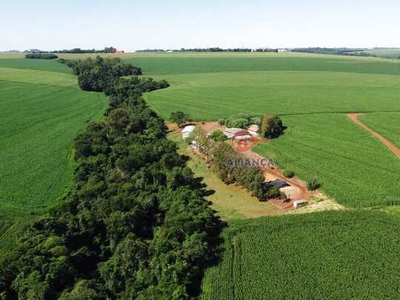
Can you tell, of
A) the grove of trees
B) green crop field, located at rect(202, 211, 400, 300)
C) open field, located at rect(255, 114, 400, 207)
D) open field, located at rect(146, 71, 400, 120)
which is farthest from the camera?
open field, located at rect(146, 71, 400, 120)

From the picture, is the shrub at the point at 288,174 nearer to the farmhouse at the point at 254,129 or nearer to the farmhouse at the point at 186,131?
the farmhouse at the point at 254,129

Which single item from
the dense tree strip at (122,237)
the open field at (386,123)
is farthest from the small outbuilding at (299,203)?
the open field at (386,123)

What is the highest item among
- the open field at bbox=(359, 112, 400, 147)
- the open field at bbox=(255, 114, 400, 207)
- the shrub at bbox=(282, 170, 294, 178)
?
the open field at bbox=(359, 112, 400, 147)

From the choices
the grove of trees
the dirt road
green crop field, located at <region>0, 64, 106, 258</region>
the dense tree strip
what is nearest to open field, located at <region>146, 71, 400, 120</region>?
the dirt road

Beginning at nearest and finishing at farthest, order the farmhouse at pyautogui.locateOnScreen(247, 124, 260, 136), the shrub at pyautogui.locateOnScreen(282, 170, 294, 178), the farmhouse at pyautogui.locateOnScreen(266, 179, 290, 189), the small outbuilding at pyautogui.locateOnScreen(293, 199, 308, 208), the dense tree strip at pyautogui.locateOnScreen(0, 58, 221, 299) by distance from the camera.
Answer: the dense tree strip at pyautogui.locateOnScreen(0, 58, 221, 299)
the small outbuilding at pyautogui.locateOnScreen(293, 199, 308, 208)
the farmhouse at pyautogui.locateOnScreen(266, 179, 290, 189)
the shrub at pyautogui.locateOnScreen(282, 170, 294, 178)
the farmhouse at pyautogui.locateOnScreen(247, 124, 260, 136)

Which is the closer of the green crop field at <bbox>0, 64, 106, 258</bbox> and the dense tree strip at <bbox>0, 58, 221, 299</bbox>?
the dense tree strip at <bbox>0, 58, 221, 299</bbox>

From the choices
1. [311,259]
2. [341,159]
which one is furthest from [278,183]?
[311,259]

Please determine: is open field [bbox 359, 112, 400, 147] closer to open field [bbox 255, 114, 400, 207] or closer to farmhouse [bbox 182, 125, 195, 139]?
open field [bbox 255, 114, 400, 207]
